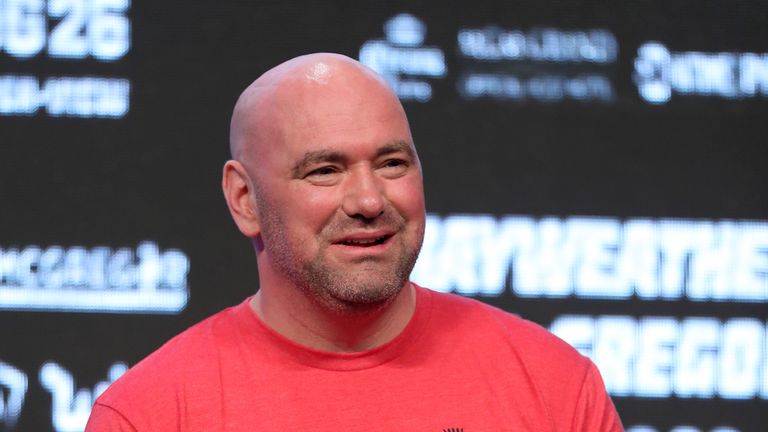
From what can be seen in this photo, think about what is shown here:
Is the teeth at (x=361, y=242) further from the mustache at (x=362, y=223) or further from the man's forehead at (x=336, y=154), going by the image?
the man's forehead at (x=336, y=154)

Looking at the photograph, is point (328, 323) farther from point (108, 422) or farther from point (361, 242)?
point (108, 422)

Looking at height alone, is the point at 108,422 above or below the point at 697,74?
below

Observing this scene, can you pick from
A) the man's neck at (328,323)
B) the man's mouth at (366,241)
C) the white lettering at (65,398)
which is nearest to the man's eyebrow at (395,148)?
the man's mouth at (366,241)

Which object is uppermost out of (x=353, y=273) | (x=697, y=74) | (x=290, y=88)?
(x=697, y=74)

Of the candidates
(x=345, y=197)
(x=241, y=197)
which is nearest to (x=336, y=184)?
(x=345, y=197)

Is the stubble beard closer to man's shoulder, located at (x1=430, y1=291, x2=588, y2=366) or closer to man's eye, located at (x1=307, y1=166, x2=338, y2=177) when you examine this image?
man's eye, located at (x1=307, y1=166, x2=338, y2=177)

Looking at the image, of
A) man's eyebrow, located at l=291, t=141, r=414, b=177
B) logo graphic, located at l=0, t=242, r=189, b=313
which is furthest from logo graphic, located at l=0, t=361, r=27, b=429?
man's eyebrow, located at l=291, t=141, r=414, b=177

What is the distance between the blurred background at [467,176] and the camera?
2.83 meters

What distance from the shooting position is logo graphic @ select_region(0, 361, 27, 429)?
2781mm

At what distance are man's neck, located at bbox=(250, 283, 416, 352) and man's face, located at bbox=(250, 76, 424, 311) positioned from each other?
0.04 m

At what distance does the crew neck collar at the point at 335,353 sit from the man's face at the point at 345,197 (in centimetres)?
9

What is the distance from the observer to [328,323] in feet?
5.82

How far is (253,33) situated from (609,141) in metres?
0.98

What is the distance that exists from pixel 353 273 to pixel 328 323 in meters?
0.14
